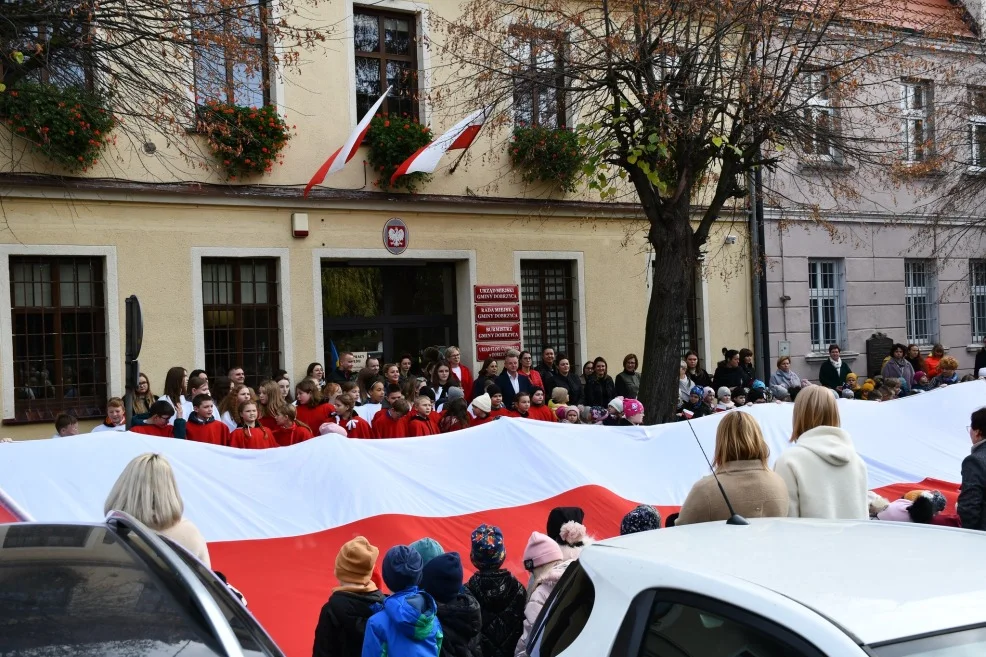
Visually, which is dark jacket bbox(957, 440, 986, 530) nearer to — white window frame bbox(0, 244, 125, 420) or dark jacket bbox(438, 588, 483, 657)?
dark jacket bbox(438, 588, 483, 657)

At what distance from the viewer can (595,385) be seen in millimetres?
16234

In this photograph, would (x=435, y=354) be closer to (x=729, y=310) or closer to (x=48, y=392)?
(x=48, y=392)

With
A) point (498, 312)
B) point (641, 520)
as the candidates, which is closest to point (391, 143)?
point (498, 312)

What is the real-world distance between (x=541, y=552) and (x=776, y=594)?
2.84 m

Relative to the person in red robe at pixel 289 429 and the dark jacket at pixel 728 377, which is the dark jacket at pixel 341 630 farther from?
the dark jacket at pixel 728 377

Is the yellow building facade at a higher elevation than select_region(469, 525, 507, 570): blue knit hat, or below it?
higher

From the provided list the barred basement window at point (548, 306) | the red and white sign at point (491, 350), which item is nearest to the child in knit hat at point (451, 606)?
the red and white sign at point (491, 350)

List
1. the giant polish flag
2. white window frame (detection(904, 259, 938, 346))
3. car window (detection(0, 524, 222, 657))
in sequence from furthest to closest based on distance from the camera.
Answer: white window frame (detection(904, 259, 938, 346)) → the giant polish flag → car window (detection(0, 524, 222, 657))

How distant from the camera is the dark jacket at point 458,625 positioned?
4832mm

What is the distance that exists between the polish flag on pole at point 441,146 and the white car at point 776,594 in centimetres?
1237

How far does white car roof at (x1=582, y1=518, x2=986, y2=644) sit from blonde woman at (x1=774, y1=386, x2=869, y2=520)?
6.65 feet

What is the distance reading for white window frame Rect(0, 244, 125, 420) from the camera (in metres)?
13.7

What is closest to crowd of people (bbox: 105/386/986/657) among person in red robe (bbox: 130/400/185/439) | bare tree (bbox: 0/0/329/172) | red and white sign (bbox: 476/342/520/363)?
person in red robe (bbox: 130/400/185/439)

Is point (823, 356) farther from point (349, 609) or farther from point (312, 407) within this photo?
point (349, 609)
